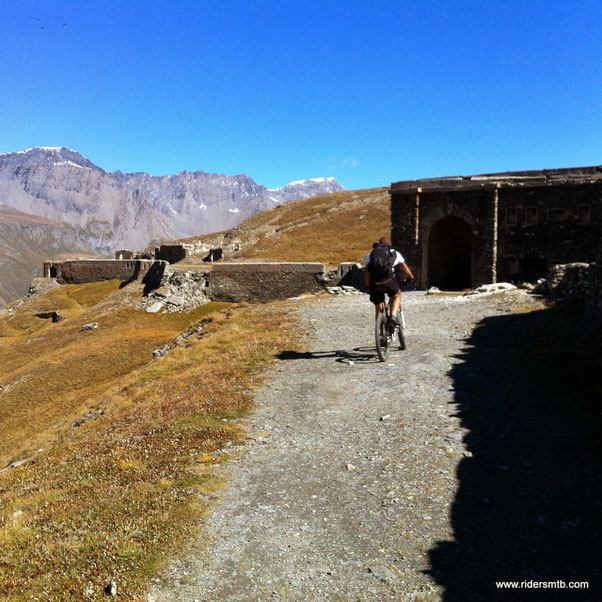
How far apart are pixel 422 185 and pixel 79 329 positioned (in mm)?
28022

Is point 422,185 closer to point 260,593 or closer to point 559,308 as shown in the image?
point 559,308

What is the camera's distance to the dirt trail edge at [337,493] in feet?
17.4

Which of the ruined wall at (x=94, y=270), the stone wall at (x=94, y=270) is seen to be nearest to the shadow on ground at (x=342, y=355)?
the stone wall at (x=94, y=270)

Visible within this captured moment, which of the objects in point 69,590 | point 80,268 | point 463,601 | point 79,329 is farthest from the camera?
point 80,268

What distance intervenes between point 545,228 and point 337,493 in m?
28.5

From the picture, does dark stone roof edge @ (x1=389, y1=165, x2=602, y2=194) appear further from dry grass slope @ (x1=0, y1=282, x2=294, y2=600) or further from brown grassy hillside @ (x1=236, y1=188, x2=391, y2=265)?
brown grassy hillside @ (x1=236, y1=188, x2=391, y2=265)

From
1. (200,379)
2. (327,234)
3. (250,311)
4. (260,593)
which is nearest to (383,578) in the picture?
(260,593)

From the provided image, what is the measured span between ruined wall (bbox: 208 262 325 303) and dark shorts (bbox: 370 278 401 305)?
2795 cm

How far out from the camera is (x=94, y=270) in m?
75.0

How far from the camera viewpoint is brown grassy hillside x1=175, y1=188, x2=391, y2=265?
224ft

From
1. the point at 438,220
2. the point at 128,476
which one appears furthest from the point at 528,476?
the point at 438,220

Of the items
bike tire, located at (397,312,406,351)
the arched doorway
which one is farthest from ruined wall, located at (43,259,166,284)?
bike tire, located at (397,312,406,351)

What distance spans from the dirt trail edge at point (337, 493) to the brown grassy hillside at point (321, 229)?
154ft

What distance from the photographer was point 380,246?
13.6m
